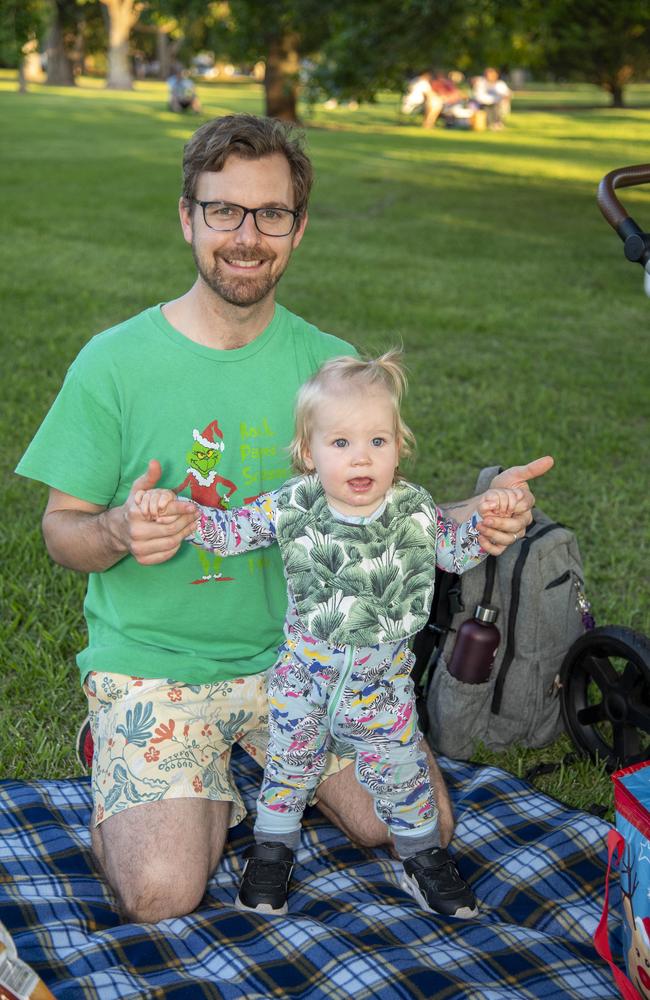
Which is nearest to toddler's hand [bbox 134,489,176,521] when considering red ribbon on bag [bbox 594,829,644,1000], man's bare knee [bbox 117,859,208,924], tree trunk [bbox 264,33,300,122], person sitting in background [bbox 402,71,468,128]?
man's bare knee [bbox 117,859,208,924]

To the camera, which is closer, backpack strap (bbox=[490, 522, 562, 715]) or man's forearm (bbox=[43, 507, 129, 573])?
man's forearm (bbox=[43, 507, 129, 573])

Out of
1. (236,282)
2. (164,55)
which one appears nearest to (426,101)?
(236,282)

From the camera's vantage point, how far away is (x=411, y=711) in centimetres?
298

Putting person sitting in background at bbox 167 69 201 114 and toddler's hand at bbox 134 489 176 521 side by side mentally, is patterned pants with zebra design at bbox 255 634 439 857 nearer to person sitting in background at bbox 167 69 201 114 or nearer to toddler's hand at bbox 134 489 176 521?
toddler's hand at bbox 134 489 176 521

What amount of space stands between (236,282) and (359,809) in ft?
4.96

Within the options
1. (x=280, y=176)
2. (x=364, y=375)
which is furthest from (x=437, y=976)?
(x=280, y=176)

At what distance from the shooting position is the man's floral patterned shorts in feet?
9.84

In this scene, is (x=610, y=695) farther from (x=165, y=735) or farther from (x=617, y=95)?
(x=617, y=95)

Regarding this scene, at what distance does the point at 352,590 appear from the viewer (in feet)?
9.25

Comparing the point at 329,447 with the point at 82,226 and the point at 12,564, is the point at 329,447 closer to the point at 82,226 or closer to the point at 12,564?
the point at 12,564

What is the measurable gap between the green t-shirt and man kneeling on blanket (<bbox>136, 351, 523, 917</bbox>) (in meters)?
0.24

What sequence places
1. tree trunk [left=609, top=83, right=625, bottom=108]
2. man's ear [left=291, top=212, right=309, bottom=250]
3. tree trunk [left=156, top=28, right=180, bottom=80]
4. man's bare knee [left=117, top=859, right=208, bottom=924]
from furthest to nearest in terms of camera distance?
tree trunk [left=156, top=28, right=180, bottom=80], tree trunk [left=609, top=83, right=625, bottom=108], man's ear [left=291, top=212, right=309, bottom=250], man's bare knee [left=117, top=859, right=208, bottom=924]

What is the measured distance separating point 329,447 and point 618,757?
1474 millimetres

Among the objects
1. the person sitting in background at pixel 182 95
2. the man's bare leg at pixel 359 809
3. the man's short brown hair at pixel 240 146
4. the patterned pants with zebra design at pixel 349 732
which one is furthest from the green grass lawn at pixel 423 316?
the person sitting in background at pixel 182 95
